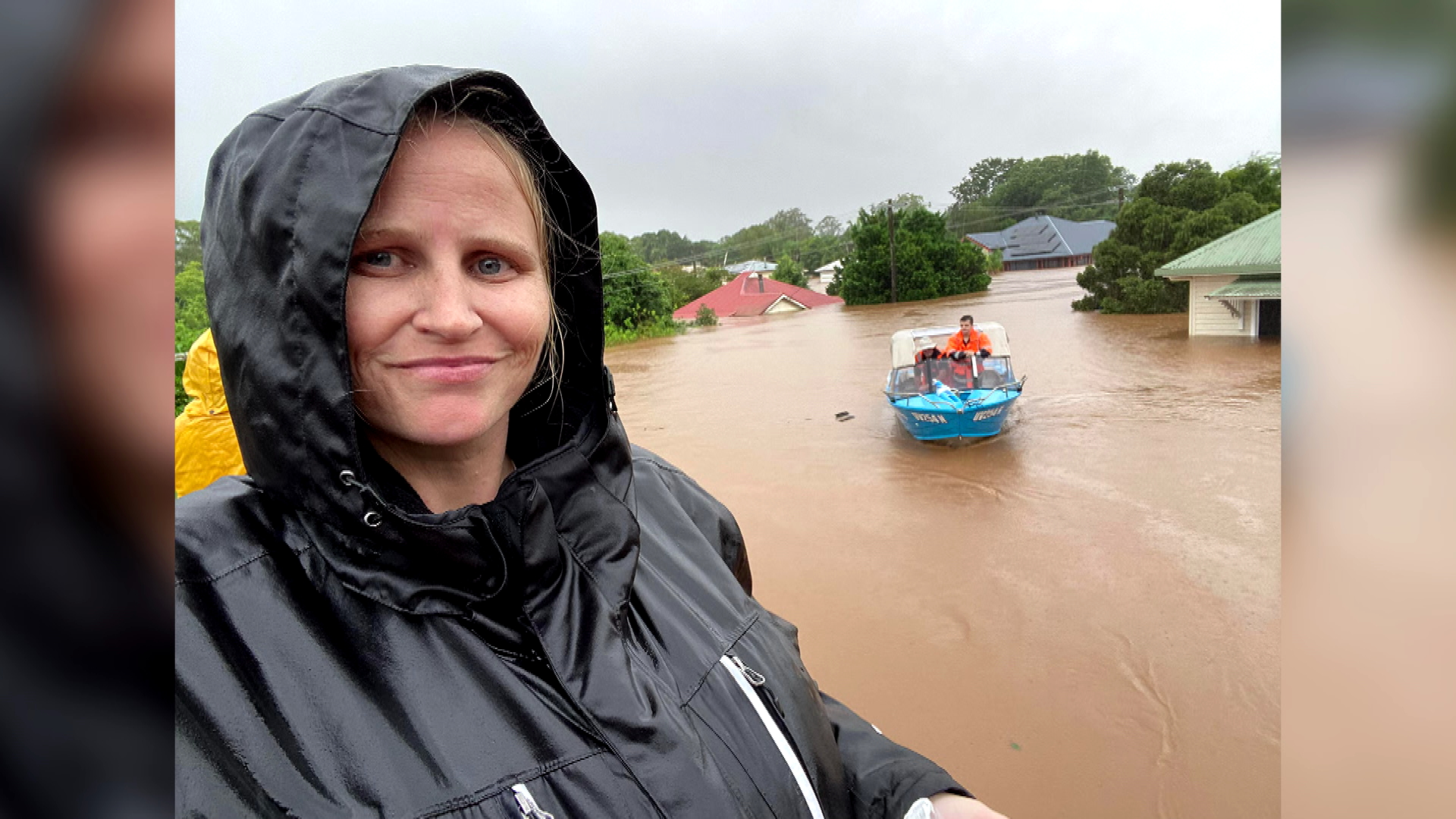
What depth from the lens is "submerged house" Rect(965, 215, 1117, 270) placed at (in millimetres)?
52406

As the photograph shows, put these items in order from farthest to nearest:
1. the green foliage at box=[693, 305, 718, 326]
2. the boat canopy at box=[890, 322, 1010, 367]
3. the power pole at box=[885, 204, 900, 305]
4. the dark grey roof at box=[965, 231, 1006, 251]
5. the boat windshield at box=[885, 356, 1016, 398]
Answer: the dark grey roof at box=[965, 231, 1006, 251]
the green foliage at box=[693, 305, 718, 326]
the power pole at box=[885, 204, 900, 305]
the boat canopy at box=[890, 322, 1010, 367]
the boat windshield at box=[885, 356, 1016, 398]

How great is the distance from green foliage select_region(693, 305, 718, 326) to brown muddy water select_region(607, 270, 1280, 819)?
1559 centimetres

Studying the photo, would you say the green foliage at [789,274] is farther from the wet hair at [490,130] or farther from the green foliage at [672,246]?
the wet hair at [490,130]

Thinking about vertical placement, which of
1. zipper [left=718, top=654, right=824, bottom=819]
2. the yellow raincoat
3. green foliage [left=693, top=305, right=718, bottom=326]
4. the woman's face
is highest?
green foliage [left=693, top=305, right=718, bottom=326]

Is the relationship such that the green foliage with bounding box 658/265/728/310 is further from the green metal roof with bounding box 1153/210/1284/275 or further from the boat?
the boat

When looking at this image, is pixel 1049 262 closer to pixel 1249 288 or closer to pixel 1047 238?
pixel 1047 238

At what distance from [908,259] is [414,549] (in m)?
39.9

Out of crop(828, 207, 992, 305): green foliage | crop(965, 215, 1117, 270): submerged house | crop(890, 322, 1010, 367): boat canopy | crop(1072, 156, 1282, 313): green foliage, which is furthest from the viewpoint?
crop(965, 215, 1117, 270): submerged house

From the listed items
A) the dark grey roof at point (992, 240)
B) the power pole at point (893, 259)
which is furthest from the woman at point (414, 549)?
the dark grey roof at point (992, 240)

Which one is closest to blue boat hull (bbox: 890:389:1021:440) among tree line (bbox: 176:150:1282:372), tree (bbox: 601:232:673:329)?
tree line (bbox: 176:150:1282:372)

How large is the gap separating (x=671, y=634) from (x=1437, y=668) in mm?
835

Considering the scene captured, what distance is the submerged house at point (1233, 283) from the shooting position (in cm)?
1981

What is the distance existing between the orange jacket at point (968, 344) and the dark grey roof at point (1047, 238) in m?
42.5

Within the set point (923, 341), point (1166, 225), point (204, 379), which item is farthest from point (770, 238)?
point (204, 379)
